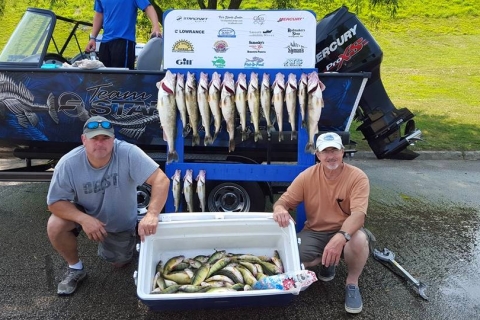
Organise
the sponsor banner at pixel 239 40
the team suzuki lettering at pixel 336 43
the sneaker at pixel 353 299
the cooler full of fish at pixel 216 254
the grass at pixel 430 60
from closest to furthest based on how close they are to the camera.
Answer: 1. the cooler full of fish at pixel 216 254
2. the sneaker at pixel 353 299
3. the sponsor banner at pixel 239 40
4. the team suzuki lettering at pixel 336 43
5. the grass at pixel 430 60

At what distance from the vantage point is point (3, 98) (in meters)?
4.18

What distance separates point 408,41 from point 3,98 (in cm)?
2326

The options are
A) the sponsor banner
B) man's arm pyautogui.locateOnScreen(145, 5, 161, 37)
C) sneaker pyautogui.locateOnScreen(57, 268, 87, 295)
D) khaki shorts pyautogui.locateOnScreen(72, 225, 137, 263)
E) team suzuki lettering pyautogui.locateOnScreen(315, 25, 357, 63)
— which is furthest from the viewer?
man's arm pyautogui.locateOnScreen(145, 5, 161, 37)

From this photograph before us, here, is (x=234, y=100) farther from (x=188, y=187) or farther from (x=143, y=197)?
(x=143, y=197)

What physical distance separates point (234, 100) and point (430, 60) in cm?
1882

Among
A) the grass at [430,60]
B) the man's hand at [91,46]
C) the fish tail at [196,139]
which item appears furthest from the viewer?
the grass at [430,60]

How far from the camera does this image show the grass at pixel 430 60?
9.46m

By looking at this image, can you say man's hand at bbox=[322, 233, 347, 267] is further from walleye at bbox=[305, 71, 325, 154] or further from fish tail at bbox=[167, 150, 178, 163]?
fish tail at bbox=[167, 150, 178, 163]

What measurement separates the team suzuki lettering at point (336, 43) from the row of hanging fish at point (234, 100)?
865 millimetres

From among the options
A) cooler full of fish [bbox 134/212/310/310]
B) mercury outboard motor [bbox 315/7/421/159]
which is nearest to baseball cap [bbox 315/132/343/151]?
cooler full of fish [bbox 134/212/310/310]

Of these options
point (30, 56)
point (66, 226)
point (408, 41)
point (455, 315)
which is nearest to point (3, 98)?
point (30, 56)

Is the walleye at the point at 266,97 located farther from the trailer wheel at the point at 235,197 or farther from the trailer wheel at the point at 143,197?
the trailer wheel at the point at 143,197

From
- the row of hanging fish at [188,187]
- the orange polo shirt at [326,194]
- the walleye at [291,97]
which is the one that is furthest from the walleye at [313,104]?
the row of hanging fish at [188,187]

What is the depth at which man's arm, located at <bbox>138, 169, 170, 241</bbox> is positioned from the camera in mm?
3133
